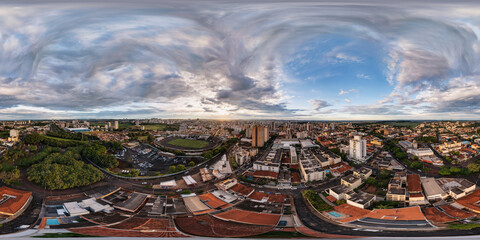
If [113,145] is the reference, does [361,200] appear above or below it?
below

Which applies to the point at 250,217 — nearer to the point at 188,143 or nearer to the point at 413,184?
the point at 188,143

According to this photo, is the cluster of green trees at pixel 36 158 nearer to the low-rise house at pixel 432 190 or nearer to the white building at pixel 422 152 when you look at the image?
the low-rise house at pixel 432 190

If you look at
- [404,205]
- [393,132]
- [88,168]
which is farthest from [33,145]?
[393,132]

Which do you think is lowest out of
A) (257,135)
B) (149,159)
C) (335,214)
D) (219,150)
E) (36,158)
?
(335,214)

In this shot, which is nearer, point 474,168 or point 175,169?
point 474,168

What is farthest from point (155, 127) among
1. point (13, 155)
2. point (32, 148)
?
point (13, 155)

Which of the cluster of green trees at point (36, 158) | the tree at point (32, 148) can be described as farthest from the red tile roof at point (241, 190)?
the tree at point (32, 148)

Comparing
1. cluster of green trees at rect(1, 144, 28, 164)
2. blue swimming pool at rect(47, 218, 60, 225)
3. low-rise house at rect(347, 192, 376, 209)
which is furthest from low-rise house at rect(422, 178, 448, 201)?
cluster of green trees at rect(1, 144, 28, 164)

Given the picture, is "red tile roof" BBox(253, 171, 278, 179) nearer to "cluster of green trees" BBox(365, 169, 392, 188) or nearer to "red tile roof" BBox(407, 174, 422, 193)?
"cluster of green trees" BBox(365, 169, 392, 188)
